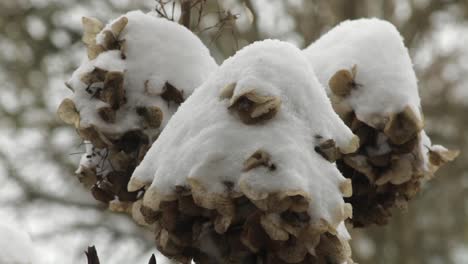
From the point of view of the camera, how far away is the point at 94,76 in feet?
4.03

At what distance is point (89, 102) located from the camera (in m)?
1.24

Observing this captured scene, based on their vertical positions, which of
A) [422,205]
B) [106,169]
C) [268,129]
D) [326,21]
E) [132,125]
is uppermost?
[268,129]

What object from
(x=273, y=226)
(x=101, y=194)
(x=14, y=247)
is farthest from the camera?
(x=14, y=247)

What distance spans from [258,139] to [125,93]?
1.20ft

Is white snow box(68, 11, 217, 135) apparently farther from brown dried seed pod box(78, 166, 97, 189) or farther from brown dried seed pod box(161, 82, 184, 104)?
brown dried seed pod box(78, 166, 97, 189)

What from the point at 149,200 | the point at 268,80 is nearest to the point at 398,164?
the point at 268,80

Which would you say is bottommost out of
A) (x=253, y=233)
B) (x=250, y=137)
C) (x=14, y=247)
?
(x=14, y=247)

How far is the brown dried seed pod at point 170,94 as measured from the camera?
124cm

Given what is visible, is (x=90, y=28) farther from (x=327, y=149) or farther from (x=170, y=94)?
(x=327, y=149)

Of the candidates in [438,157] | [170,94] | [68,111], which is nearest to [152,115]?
[170,94]

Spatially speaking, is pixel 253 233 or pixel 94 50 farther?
pixel 94 50

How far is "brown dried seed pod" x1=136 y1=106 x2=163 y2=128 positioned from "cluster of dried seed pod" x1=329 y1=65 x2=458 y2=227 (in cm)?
32

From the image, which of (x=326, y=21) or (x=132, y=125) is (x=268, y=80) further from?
(x=326, y=21)

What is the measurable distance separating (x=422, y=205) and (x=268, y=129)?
5851mm
